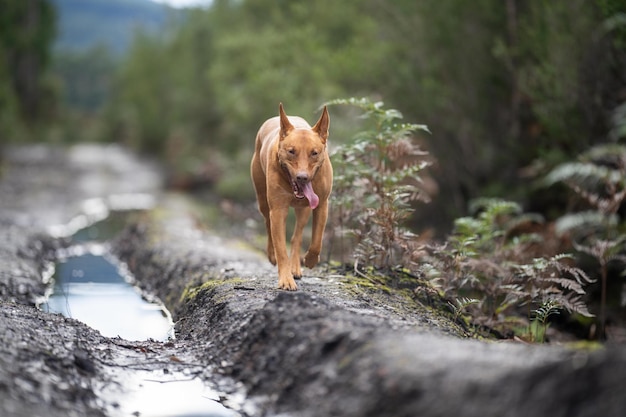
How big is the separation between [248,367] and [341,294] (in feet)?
5.77

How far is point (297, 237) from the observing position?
741 cm

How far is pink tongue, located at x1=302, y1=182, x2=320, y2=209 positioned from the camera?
668 centimetres

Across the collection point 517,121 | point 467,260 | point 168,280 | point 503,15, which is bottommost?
point 168,280

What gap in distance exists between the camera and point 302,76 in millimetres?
25625

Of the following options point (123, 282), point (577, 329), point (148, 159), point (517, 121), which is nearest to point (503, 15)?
point (517, 121)

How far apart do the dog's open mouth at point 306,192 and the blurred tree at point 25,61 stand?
28.9 meters

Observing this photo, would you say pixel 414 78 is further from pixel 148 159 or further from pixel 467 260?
pixel 148 159

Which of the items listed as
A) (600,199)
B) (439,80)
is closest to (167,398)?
(600,199)

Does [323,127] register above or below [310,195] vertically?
above

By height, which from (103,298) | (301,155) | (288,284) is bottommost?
(103,298)

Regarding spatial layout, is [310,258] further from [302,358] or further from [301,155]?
[302,358]

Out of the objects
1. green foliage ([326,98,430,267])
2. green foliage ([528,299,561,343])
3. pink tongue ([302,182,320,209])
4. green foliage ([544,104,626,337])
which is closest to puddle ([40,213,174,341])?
pink tongue ([302,182,320,209])

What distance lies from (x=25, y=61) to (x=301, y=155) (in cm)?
5300

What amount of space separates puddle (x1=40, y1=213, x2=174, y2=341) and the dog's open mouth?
2523mm
